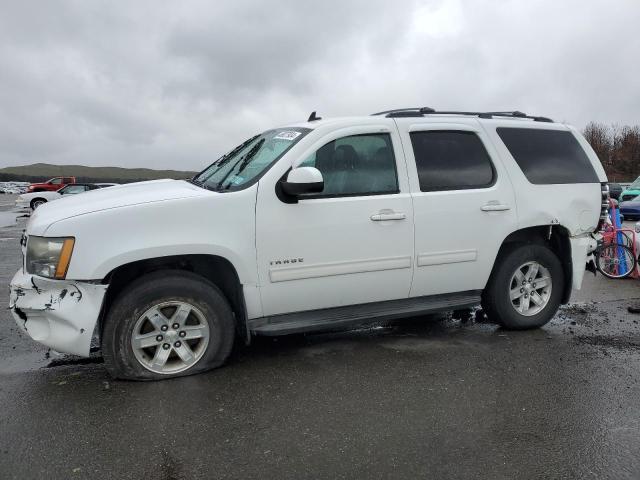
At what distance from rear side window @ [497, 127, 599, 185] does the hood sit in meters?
2.94

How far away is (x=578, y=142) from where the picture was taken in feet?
17.9

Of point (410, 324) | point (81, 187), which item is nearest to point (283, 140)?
point (410, 324)

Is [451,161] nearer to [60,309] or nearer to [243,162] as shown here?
[243,162]

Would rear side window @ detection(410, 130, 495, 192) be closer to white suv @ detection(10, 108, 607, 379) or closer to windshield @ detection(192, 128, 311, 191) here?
white suv @ detection(10, 108, 607, 379)

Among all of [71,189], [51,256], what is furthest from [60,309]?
[71,189]

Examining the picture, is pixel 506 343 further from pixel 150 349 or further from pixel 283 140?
pixel 150 349

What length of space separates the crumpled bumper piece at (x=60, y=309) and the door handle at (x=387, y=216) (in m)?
2.08

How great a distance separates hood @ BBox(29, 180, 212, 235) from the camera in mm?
3748

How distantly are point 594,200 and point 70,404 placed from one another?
489 cm

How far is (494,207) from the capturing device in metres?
4.82

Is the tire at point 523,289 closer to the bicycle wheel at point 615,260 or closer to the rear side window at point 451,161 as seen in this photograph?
the rear side window at point 451,161

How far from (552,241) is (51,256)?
4.48 metres

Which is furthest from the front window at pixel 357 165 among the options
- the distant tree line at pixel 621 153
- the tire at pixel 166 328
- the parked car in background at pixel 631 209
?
the distant tree line at pixel 621 153

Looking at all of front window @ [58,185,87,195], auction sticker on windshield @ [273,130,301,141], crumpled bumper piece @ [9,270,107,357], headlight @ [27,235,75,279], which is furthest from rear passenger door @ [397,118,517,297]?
front window @ [58,185,87,195]
